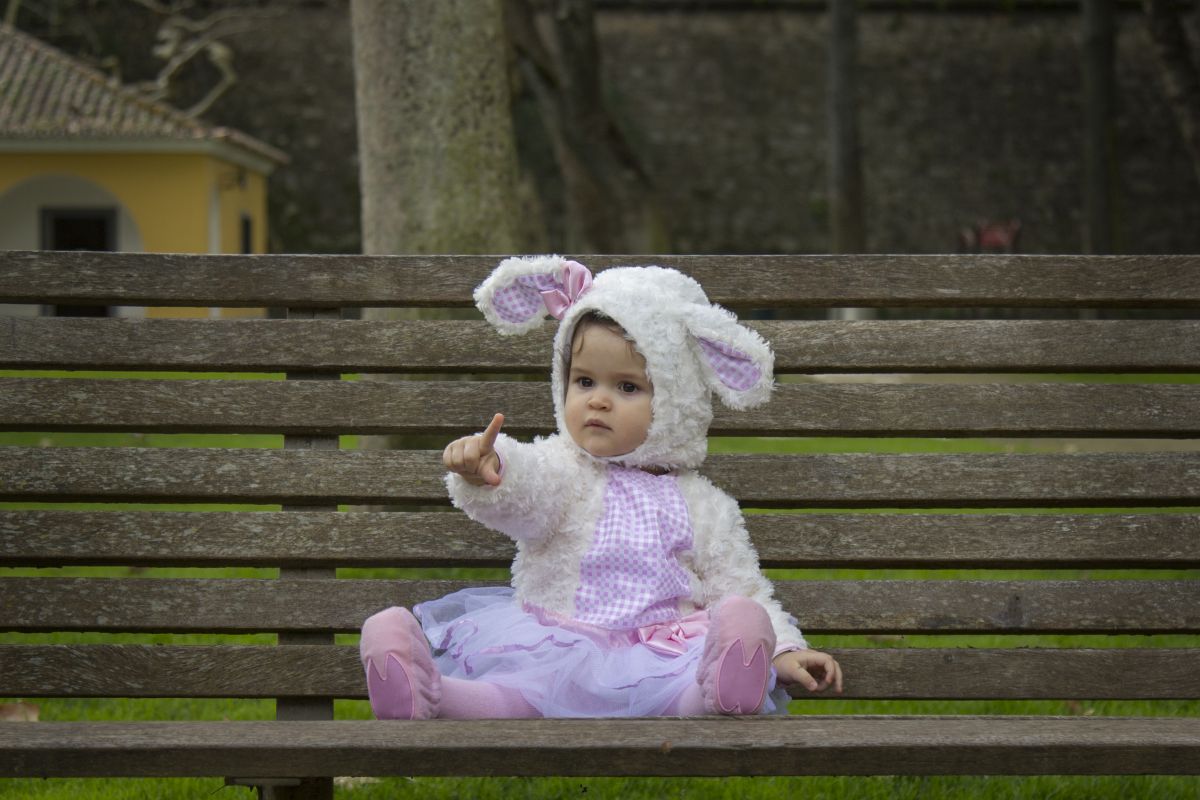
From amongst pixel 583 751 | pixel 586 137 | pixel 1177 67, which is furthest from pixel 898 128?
pixel 583 751

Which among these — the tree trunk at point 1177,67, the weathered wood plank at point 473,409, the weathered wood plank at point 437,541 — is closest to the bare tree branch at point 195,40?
the tree trunk at point 1177,67

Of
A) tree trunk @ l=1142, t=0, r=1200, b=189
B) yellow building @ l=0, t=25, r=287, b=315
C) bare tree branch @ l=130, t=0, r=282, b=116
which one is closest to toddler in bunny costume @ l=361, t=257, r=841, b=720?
tree trunk @ l=1142, t=0, r=1200, b=189

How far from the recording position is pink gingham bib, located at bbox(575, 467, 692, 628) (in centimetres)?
299

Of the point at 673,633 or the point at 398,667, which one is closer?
the point at 398,667

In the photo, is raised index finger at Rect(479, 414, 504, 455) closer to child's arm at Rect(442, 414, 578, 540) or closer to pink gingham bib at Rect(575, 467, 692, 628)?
child's arm at Rect(442, 414, 578, 540)

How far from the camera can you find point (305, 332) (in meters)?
3.38

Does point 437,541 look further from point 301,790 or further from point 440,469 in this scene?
point 301,790

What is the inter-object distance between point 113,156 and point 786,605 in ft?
67.7

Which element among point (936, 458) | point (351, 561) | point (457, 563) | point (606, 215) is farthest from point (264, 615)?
point (606, 215)

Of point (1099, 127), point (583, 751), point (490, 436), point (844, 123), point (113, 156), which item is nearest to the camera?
point (583, 751)

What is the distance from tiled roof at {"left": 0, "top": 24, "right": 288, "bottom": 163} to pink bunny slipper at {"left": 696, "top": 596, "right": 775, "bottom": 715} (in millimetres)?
19961

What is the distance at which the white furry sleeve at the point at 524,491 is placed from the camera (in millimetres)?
2916

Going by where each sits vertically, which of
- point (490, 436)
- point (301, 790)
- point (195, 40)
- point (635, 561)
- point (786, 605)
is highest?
point (195, 40)

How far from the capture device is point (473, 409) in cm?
336
